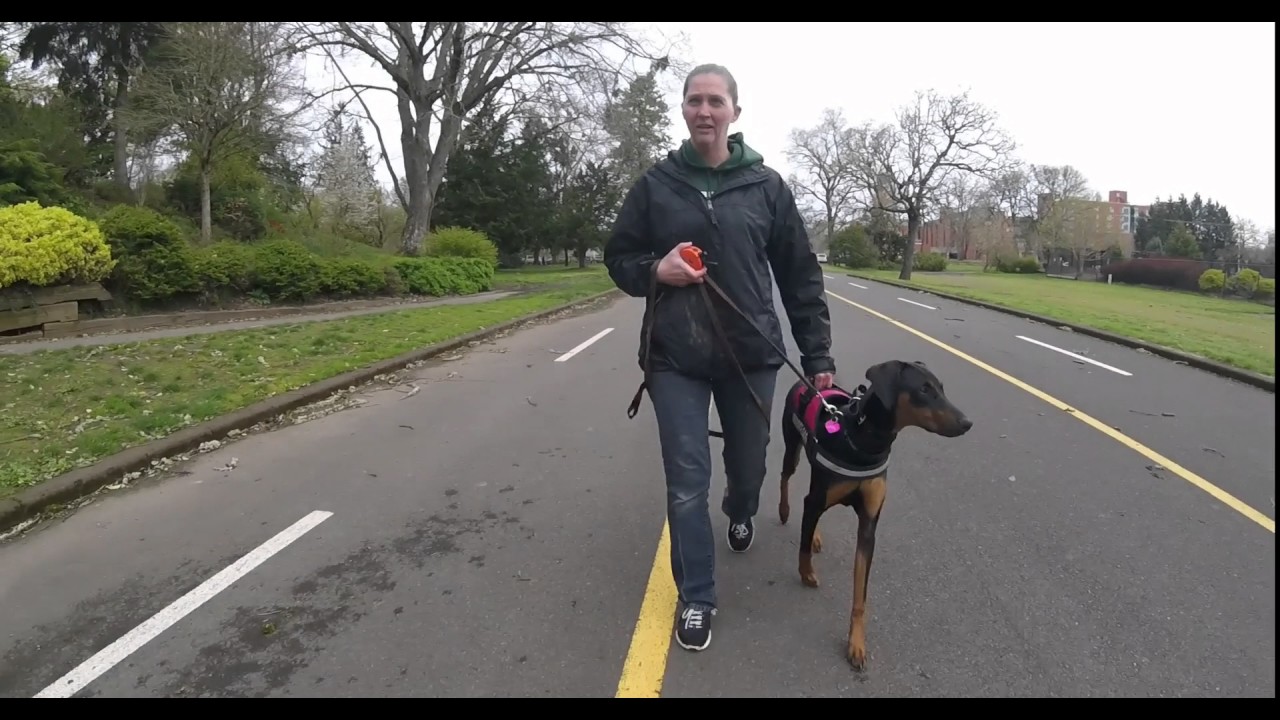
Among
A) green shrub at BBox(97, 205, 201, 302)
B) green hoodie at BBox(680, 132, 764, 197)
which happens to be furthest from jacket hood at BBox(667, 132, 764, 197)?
green shrub at BBox(97, 205, 201, 302)

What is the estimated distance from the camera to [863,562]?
2.85m

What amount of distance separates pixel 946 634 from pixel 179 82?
72.1ft

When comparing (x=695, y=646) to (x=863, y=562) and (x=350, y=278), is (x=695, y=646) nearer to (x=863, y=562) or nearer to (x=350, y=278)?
(x=863, y=562)

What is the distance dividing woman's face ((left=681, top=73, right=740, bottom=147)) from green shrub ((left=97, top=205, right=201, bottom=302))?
12228 mm

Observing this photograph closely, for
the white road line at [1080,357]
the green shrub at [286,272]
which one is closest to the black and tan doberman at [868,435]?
the white road line at [1080,357]

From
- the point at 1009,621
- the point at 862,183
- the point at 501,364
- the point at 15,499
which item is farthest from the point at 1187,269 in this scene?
the point at 15,499

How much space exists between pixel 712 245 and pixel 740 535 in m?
1.56

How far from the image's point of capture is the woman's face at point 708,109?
2.89m

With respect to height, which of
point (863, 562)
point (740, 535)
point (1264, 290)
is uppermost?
point (1264, 290)

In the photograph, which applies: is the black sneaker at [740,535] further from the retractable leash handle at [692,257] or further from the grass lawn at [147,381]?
the grass lawn at [147,381]

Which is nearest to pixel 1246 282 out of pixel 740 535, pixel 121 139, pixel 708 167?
pixel 740 535

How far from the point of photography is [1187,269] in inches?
1447

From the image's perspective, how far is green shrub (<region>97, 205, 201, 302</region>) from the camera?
11805 mm

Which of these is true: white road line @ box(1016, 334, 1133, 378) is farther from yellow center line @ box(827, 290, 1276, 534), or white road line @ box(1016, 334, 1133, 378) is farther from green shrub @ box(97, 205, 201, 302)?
green shrub @ box(97, 205, 201, 302)
